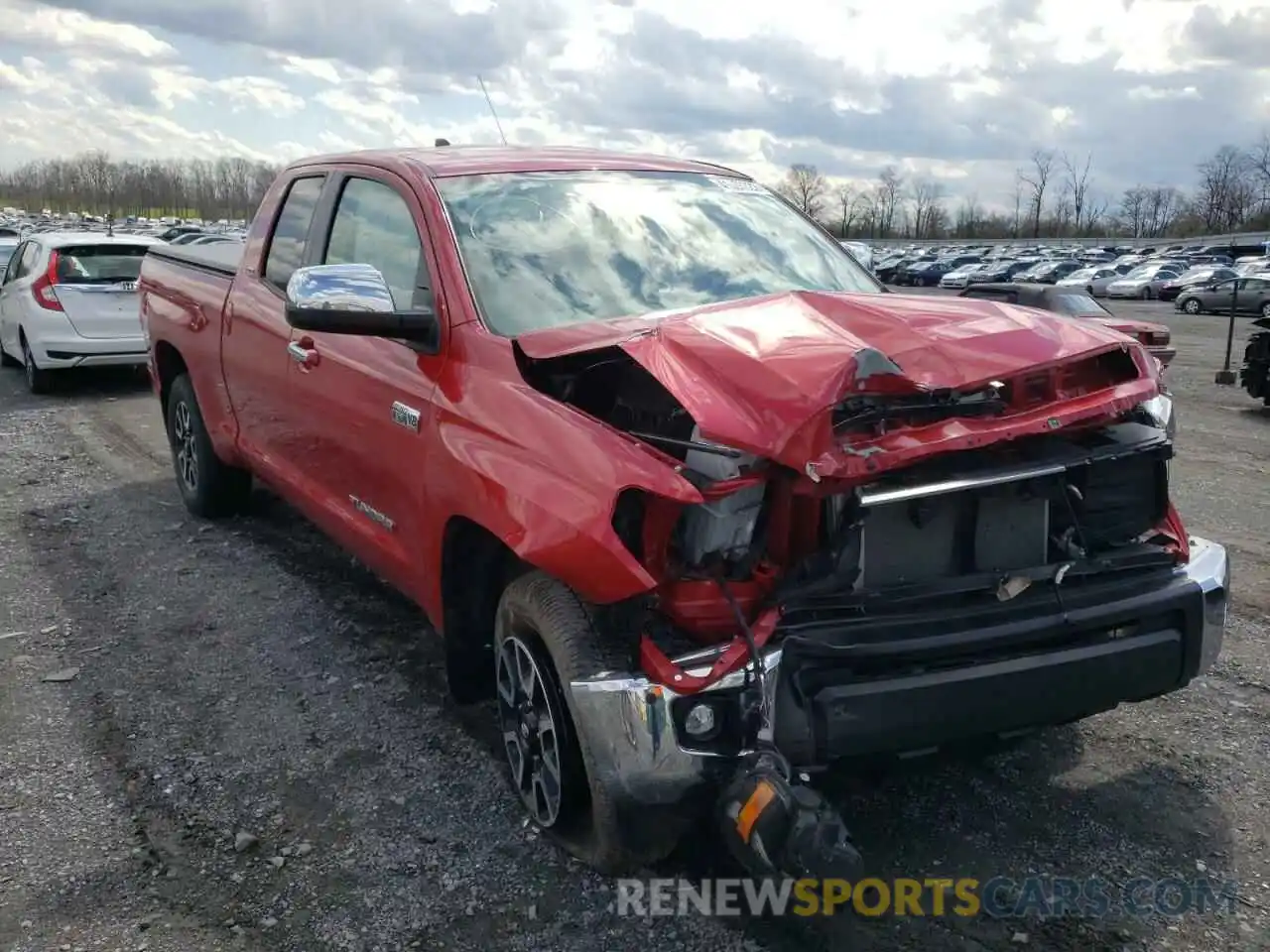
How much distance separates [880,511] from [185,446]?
5019 mm

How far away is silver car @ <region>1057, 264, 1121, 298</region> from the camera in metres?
43.9

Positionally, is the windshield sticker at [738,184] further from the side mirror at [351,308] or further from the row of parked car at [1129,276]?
the row of parked car at [1129,276]

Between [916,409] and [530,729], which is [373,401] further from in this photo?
[916,409]

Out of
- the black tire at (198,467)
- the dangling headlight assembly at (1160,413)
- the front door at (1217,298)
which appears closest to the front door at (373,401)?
the black tire at (198,467)

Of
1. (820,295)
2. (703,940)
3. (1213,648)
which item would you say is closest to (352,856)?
(703,940)

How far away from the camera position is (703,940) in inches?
110

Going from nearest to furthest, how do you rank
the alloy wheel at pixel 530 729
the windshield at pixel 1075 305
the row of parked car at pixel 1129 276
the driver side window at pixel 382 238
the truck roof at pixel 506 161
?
the alloy wheel at pixel 530 729
the driver side window at pixel 382 238
the truck roof at pixel 506 161
the windshield at pixel 1075 305
the row of parked car at pixel 1129 276

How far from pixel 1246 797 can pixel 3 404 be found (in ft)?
36.4

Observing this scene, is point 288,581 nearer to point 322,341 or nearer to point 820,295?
point 322,341

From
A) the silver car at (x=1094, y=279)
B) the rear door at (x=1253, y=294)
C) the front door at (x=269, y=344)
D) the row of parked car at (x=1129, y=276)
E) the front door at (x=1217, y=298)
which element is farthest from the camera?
the silver car at (x=1094, y=279)

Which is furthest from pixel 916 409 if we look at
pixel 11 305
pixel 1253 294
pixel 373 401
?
pixel 1253 294

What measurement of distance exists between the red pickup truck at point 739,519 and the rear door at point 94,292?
869cm

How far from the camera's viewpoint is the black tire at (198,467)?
624 centimetres

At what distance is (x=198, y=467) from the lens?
6.36 m
